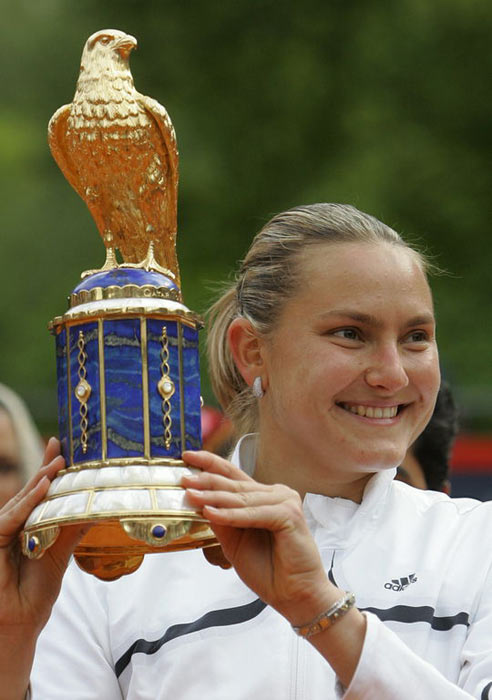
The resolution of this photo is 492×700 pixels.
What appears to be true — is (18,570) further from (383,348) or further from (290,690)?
(383,348)

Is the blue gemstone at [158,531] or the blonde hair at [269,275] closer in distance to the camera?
the blue gemstone at [158,531]

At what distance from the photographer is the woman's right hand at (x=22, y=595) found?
11.0 feet

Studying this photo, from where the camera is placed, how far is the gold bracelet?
3.05m

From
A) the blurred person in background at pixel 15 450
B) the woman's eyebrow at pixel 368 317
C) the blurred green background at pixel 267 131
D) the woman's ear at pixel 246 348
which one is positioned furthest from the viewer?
the blurred green background at pixel 267 131

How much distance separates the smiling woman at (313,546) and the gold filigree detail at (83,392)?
10cm

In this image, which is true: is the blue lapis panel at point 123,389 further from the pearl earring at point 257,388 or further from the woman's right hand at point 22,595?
the pearl earring at point 257,388

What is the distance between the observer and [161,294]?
3.29 meters

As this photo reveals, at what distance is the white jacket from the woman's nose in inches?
12.0

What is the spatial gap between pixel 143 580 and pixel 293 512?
2.43ft

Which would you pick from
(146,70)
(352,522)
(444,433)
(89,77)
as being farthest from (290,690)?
(146,70)

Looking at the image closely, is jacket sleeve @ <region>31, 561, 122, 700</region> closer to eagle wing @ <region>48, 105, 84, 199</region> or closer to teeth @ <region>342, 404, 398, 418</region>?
teeth @ <region>342, 404, 398, 418</region>

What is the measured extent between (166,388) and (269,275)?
26.2 inches

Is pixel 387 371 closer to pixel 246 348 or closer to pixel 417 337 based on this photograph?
pixel 417 337

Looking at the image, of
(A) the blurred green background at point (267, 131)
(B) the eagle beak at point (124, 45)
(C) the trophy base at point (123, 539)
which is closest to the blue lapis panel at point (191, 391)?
(C) the trophy base at point (123, 539)
